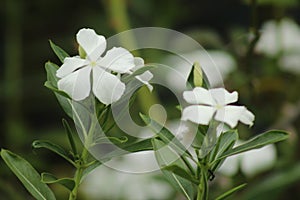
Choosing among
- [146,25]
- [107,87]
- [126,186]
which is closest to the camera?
[107,87]

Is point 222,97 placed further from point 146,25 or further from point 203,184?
point 146,25

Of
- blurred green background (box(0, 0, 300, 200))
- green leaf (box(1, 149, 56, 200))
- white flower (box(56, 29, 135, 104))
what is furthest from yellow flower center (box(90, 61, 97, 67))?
blurred green background (box(0, 0, 300, 200))

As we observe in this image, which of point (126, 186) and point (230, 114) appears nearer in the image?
point (230, 114)

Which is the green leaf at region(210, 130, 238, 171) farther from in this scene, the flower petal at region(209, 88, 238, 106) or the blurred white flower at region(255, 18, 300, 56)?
the blurred white flower at region(255, 18, 300, 56)

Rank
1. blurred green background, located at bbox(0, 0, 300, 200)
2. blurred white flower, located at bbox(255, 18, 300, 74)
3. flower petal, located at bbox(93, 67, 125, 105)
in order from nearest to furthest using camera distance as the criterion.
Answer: flower petal, located at bbox(93, 67, 125, 105) < blurred green background, located at bbox(0, 0, 300, 200) < blurred white flower, located at bbox(255, 18, 300, 74)

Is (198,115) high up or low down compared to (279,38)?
down

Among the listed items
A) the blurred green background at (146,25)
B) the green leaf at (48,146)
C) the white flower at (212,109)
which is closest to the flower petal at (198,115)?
the white flower at (212,109)

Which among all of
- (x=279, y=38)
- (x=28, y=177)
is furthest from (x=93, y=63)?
(x=279, y=38)

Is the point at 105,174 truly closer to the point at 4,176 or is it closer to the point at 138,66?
the point at 4,176
